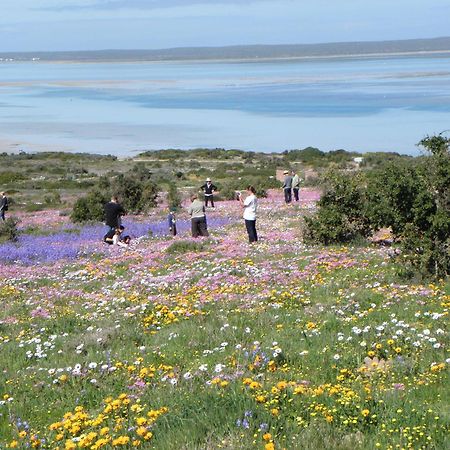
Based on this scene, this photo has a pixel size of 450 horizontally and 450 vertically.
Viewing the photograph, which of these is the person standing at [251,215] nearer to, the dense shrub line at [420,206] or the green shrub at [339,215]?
the green shrub at [339,215]

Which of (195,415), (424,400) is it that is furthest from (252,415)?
(424,400)

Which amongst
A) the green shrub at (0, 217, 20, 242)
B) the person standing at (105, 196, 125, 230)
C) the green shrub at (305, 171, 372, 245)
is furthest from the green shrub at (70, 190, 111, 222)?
the green shrub at (305, 171, 372, 245)

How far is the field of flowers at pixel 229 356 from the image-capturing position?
6.56 meters

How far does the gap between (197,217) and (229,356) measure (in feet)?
47.2

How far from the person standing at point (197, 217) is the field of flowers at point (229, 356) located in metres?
5.22

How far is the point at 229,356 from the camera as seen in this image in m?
9.30

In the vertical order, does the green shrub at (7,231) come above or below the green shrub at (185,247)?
below

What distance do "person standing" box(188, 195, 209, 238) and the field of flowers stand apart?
5221 millimetres

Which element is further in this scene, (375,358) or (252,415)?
(375,358)

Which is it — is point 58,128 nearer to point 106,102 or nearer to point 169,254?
point 106,102

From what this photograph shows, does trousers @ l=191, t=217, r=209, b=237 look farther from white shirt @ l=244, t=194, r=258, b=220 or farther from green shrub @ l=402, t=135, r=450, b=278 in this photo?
green shrub @ l=402, t=135, r=450, b=278

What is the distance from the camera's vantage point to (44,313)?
45.1ft

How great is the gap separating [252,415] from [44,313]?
7.95m

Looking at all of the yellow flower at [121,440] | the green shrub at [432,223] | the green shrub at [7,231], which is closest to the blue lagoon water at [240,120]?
the green shrub at [7,231]
